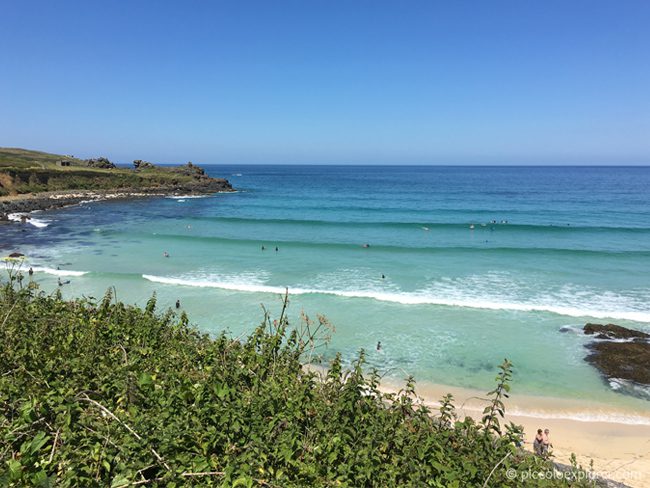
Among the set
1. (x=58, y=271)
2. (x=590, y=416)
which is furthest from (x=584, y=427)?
(x=58, y=271)

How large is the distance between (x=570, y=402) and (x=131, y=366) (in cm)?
1250

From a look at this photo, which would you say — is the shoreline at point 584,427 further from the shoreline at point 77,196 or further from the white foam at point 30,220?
the shoreline at point 77,196

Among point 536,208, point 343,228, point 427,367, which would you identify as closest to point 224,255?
point 343,228

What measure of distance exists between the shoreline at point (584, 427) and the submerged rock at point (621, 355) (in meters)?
1.88

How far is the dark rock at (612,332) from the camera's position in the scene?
52.9 ft

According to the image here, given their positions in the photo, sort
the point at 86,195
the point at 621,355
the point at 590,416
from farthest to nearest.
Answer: the point at 86,195, the point at 621,355, the point at 590,416

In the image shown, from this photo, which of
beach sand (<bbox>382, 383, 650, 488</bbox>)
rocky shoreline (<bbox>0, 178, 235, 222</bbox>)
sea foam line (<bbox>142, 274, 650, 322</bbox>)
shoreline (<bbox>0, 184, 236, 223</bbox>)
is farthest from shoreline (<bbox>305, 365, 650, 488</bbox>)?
rocky shoreline (<bbox>0, 178, 235, 222</bbox>)

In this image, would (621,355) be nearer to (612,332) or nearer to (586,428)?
(612,332)

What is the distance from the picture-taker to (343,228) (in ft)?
141

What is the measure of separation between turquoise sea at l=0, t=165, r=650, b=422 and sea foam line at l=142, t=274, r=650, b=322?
96 mm

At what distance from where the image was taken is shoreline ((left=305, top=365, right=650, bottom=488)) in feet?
31.3

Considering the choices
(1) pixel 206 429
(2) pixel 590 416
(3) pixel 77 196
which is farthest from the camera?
(3) pixel 77 196

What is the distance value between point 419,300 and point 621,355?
8.32 metres

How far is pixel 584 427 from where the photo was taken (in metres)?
11.1
